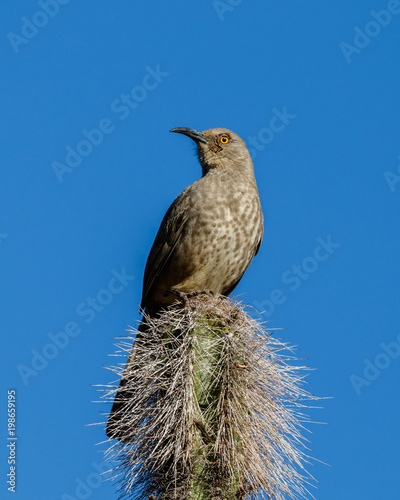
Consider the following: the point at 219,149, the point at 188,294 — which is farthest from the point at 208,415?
the point at 219,149

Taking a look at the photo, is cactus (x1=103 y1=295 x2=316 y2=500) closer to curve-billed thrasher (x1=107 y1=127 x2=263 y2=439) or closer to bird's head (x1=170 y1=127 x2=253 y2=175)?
curve-billed thrasher (x1=107 y1=127 x2=263 y2=439)

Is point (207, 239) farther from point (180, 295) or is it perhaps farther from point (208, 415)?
point (208, 415)

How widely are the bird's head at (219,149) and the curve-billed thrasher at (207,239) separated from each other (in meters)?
0.10

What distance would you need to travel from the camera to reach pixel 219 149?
619 cm

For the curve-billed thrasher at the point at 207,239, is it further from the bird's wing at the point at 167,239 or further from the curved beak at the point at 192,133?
the curved beak at the point at 192,133

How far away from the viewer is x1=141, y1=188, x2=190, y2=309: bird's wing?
5594 mm

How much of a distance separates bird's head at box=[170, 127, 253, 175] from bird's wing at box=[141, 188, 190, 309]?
0.51 m

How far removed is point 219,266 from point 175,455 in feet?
7.23

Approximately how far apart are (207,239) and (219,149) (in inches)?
45.7

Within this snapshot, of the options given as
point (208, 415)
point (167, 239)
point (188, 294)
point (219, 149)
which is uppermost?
point (219, 149)

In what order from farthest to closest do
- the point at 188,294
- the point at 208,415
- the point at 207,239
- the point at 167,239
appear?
the point at 167,239, the point at 207,239, the point at 188,294, the point at 208,415

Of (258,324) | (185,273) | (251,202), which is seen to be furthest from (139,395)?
(251,202)

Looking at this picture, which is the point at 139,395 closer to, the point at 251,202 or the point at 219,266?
the point at 219,266

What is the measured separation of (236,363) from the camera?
3.70 m
